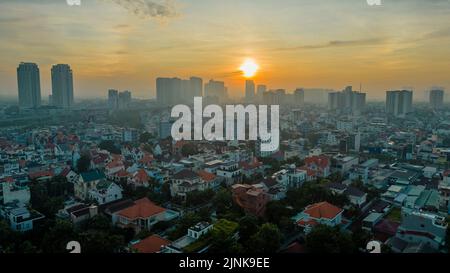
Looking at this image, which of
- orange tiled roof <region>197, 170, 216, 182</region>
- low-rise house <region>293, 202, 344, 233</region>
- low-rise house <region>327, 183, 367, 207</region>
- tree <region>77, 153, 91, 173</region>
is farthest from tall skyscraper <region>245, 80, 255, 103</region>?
low-rise house <region>293, 202, 344, 233</region>

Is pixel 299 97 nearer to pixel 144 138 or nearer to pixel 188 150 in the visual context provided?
pixel 144 138

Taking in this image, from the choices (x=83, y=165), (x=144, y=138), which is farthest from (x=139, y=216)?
(x=144, y=138)

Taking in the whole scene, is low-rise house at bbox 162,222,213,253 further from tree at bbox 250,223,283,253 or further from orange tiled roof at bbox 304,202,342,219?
orange tiled roof at bbox 304,202,342,219

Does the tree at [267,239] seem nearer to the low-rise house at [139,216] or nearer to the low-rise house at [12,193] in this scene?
the low-rise house at [139,216]

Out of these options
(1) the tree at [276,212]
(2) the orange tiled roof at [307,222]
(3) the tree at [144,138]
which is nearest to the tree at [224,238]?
(1) the tree at [276,212]

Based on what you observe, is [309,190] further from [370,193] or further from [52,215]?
[52,215]

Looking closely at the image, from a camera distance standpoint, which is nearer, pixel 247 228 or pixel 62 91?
pixel 247 228
